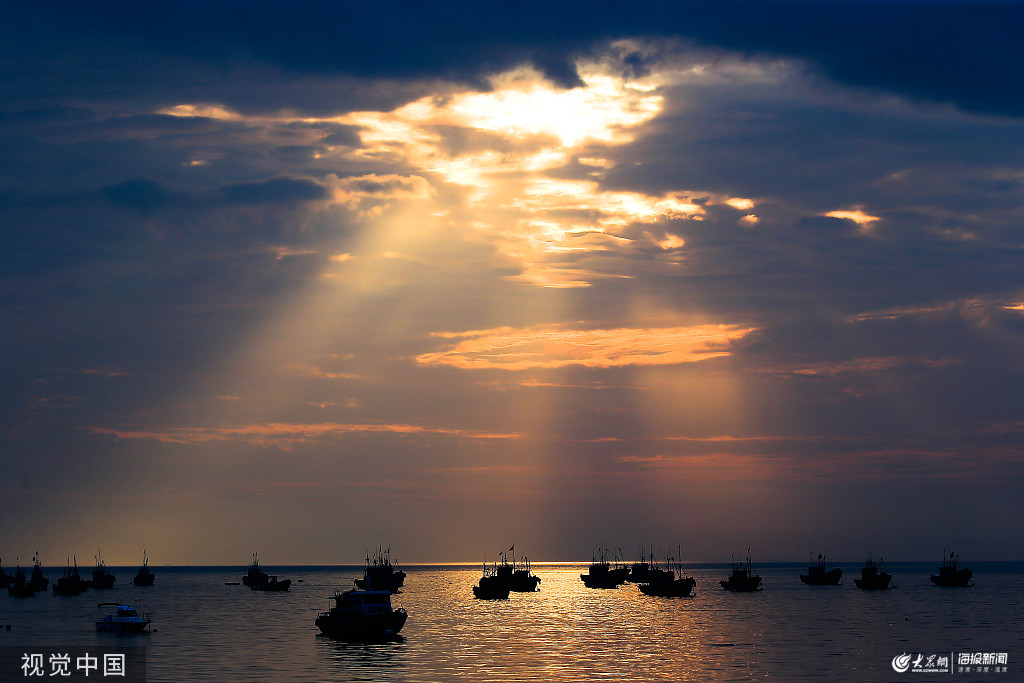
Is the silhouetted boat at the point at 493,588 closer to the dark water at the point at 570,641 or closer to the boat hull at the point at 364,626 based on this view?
the dark water at the point at 570,641

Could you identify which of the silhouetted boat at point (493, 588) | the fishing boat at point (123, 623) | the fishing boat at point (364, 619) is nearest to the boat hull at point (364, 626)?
the fishing boat at point (364, 619)

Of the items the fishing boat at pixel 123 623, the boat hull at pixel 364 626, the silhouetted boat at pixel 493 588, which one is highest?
the boat hull at pixel 364 626

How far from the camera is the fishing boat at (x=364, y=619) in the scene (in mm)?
100250

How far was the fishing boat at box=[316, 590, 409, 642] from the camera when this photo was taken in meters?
100

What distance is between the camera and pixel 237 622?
142m

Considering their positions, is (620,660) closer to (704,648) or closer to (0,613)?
(704,648)

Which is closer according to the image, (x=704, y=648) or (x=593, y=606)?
(x=704, y=648)

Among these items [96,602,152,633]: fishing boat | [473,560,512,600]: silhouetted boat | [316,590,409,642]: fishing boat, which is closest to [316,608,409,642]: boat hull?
[316,590,409,642]: fishing boat

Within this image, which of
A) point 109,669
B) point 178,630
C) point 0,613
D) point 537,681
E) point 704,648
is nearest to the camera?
point 537,681

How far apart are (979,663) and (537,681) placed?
4414cm

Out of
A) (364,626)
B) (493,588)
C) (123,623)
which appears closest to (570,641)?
(364,626)

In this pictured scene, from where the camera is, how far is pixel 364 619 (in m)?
100

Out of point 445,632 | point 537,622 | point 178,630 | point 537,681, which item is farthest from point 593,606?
point 537,681

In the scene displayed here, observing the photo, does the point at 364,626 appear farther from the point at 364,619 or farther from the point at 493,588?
the point at 493,588
